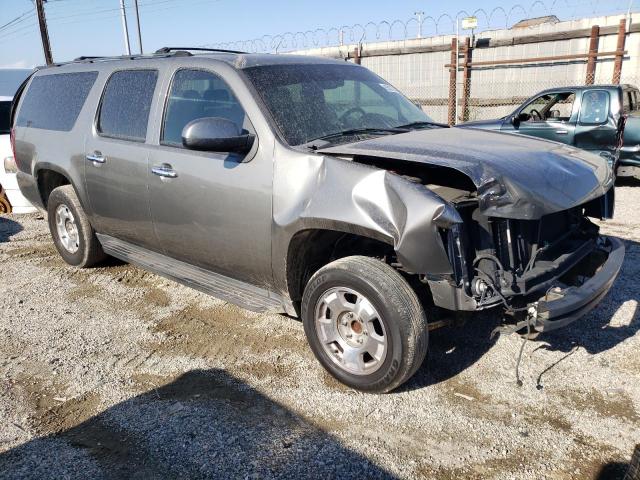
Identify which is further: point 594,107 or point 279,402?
point 594,107

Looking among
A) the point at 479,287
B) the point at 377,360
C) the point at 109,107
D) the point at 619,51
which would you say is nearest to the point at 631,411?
the point at 479,287

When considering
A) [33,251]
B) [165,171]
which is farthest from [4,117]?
[165,171]

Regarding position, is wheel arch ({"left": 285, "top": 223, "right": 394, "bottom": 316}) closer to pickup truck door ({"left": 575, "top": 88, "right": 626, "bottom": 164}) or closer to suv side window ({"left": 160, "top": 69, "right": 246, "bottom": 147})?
suv side window ({"left": 160, "top": 69, "right": 246, "bottom": 147})

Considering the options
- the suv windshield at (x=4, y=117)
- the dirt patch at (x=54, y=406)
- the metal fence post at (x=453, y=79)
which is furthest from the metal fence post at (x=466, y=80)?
the dirt patch at (x=54, y=406)

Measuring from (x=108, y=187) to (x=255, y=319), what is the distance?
65.4 inches

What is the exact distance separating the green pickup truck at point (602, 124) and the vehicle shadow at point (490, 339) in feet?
16.3

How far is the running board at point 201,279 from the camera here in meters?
3.75

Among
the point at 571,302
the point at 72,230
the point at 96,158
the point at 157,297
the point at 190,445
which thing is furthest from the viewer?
the point at 72,230

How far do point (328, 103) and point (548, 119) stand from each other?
704 centimetres

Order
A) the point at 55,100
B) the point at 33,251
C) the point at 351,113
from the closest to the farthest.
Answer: the point at 351,113
the point at 55,100
the point at 33,251

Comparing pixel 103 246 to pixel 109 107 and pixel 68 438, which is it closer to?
pixel 109 107

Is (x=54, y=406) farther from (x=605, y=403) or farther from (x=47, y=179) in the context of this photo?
(x=605, y=403)

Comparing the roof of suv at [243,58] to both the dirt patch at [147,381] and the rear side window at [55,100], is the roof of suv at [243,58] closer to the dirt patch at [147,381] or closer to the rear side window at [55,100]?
the rear side window at [55,100]

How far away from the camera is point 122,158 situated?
436cm
